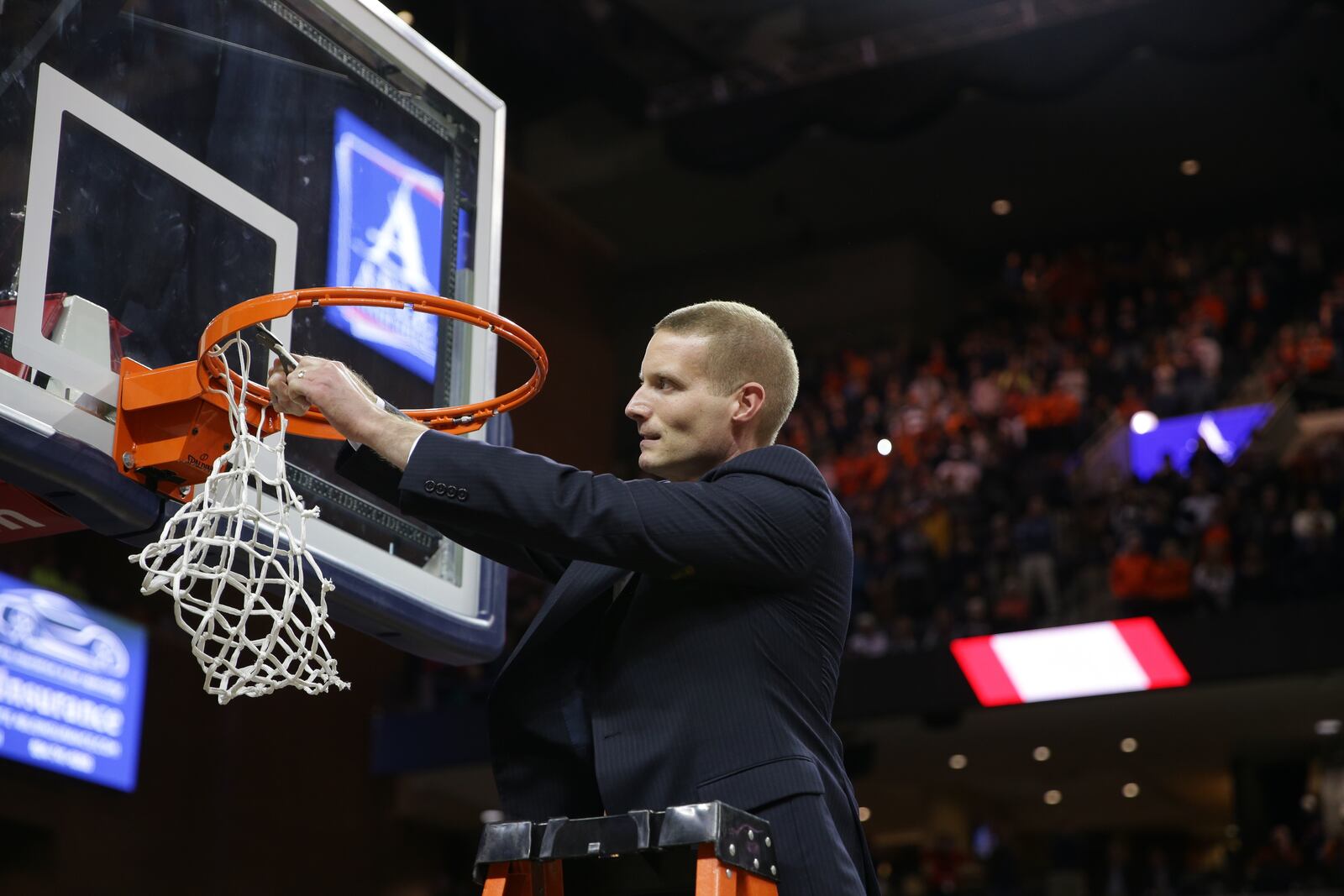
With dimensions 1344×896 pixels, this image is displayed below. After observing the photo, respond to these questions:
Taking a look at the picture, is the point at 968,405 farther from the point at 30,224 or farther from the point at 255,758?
the point at 30,224

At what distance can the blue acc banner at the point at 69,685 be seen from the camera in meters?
10.5

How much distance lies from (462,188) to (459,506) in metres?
2.20

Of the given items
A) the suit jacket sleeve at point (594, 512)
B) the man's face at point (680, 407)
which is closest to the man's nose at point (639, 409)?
the man's face at point (680, 407)

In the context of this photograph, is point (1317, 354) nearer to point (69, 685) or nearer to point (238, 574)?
point (69, 685)

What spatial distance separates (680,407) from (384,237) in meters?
1.63

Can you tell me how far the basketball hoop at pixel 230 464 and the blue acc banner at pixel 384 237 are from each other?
0.62 m

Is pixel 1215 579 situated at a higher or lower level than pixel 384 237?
higher

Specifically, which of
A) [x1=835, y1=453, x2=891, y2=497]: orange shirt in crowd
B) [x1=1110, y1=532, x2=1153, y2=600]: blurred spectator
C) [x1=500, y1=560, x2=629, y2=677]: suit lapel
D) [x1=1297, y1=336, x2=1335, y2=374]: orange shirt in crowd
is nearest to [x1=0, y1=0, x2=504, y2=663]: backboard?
[x1=500, y1=560, x2=629, y2=677]: suit lapel

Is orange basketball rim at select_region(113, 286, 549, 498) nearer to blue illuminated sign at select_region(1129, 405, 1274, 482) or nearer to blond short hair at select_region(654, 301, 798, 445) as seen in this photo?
blond short hair at select_region(654, 301, 798, 445)

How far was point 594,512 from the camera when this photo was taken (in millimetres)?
2205

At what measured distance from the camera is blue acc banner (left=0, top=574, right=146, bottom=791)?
1052 centimetres

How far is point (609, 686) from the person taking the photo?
7.72 ft

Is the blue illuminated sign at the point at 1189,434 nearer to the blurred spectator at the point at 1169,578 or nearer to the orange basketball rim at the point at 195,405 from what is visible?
the blurred spectator at the point at 1169,578

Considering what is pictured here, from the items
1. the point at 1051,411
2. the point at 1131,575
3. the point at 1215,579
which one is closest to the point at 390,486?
the point at 1131,575
